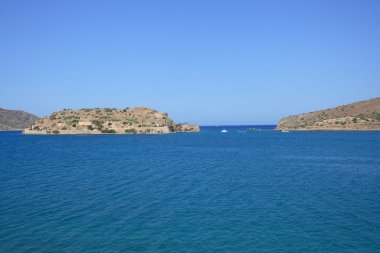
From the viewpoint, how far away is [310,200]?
1444 inches

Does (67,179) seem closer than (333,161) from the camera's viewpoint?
Yes

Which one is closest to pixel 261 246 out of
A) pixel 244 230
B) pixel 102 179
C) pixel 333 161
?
pixel 244 230

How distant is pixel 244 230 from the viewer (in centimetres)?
2716

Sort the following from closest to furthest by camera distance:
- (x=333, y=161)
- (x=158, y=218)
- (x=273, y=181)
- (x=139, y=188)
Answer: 1. (x=158, y=218)
2. (x=139, y=188)
3. (x=273, y=181)
4. (x=333, y=161)

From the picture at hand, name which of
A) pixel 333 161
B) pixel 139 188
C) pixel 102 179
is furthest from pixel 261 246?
pixel 333 161

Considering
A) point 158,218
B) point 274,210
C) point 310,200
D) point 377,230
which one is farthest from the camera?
point 310,200

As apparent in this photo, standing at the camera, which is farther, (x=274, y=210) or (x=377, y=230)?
(x=274, y=210)

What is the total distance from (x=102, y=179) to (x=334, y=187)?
105 feet

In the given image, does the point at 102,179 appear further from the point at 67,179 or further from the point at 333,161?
the point at 333,161

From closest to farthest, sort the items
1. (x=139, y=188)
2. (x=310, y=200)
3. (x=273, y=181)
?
(x=310, y=200) → (x=139, y=188) → (x=273, y=181)

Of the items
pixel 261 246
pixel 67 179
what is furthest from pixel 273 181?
pixel 67 179

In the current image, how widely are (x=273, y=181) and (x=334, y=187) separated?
8.14 meters

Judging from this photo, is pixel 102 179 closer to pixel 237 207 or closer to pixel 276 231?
pixel 237 207

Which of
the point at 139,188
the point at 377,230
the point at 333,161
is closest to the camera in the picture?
A: the point at 377,230
